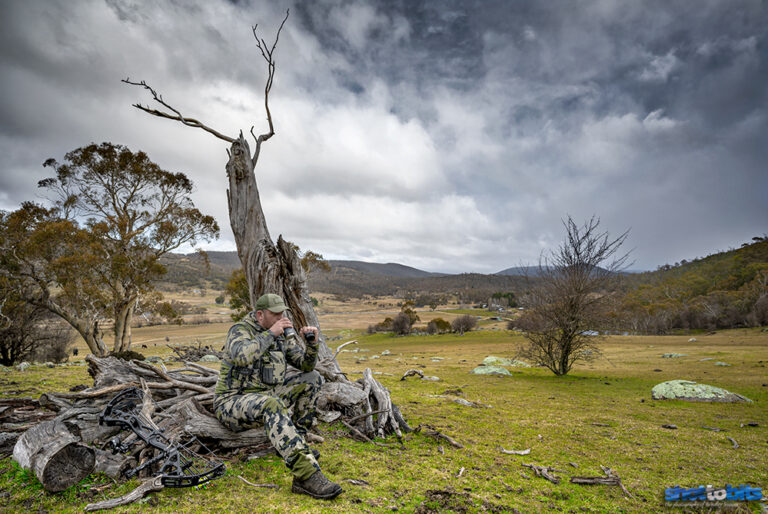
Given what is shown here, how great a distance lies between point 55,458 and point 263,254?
4527 mm

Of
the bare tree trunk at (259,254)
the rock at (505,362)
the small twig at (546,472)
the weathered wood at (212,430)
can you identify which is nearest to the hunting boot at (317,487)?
the weathered wood at (212,430)

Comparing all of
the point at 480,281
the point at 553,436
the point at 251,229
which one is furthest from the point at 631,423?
the point at 480,281

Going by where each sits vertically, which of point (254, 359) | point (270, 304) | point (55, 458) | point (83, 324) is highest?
point (270, 304)

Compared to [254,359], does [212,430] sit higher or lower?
lower

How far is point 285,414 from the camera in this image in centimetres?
413

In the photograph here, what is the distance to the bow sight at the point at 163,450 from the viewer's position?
369 cm

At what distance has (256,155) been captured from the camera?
8.34 metres

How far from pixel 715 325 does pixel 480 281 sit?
124 metres

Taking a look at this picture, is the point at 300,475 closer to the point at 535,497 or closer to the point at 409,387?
the point at 535,497

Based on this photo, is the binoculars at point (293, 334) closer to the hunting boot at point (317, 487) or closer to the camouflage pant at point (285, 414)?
the camouflage pant at point (285, 414)

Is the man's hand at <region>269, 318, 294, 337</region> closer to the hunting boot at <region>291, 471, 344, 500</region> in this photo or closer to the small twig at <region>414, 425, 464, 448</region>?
the hunting boot at <region>291, 471, 344, 500</region>

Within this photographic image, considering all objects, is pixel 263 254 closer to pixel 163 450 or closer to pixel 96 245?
pixel 163 450

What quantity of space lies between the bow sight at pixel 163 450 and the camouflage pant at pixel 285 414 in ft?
1.65

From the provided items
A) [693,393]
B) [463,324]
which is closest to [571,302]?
[693,393]
